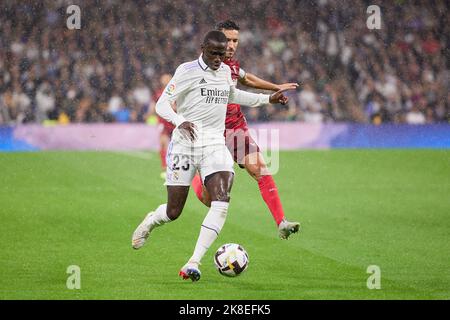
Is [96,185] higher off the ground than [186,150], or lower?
higher

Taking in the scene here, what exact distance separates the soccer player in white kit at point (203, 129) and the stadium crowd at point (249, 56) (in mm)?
17664

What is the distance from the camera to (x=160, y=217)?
8938 mm

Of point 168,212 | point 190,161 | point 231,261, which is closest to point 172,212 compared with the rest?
point 168,212

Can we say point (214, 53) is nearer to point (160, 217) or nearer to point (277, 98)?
point (277, 98)

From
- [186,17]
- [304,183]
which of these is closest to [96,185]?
[304,183]

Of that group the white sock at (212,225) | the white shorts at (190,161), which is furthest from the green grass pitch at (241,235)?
the white shorts at (190,161)

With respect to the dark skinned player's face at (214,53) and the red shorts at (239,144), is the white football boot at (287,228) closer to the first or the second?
the red shorts at (239,144)

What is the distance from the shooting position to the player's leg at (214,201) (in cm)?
827

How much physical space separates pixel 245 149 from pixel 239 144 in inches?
3.8

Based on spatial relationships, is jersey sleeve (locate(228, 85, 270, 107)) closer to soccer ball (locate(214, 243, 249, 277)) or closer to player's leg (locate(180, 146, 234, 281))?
player's leg (locate(180, 146, 234, 281))

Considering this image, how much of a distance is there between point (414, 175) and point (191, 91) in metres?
11.2

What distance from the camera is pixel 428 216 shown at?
518 inches

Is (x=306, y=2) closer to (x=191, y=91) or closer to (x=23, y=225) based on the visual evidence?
(x=23, y=225)
